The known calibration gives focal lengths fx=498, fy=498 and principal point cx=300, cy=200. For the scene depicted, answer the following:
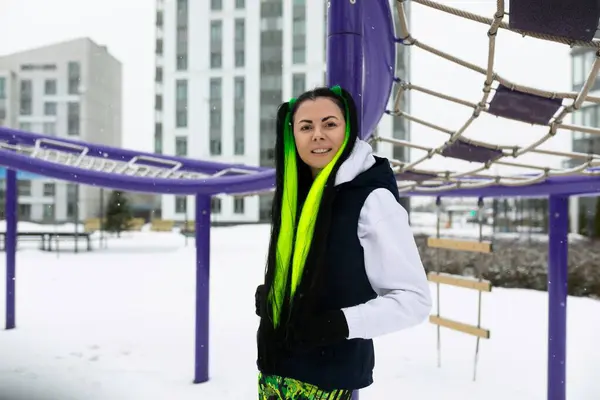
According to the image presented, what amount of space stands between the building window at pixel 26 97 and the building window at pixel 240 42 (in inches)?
711

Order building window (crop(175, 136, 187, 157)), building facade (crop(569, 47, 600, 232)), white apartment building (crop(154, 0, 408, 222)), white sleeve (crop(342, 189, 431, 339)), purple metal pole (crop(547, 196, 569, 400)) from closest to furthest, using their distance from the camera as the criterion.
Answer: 1. white sleeve (crop(342, 189, 431, 339))
2. purple metal pole (crop(547, 196, 569, 400))
3. building facade (crop(569, 47, 600, 232))
4. white apartment building (crop(154, 0, 408, 222))
5. building window (crop(175, 136, 187, 157))

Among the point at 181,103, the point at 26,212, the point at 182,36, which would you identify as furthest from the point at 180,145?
the point at 26,212

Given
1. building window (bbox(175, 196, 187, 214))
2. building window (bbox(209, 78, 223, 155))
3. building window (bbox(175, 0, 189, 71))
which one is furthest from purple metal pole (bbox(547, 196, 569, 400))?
building window (bbox(175, 0, 189, 71))

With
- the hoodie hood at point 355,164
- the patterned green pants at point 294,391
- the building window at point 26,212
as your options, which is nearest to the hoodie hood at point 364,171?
the hoodie hood at point 355,164

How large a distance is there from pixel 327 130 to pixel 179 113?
26875 millimetres

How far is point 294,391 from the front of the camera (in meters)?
1.10

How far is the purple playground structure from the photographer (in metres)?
1.38

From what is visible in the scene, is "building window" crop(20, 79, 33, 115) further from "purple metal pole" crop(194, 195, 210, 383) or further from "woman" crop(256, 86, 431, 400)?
"woman" crop(256, 86, 431, 400)

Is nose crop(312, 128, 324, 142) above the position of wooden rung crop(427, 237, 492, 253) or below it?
above

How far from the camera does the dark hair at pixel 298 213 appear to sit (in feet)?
3.30

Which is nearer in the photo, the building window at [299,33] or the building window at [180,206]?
the building window at [299,33]

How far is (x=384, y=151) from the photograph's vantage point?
78.9 feet

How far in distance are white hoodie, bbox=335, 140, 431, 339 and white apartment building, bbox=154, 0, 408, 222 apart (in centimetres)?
2451

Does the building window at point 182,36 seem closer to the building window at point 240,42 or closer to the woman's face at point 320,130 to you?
Result: the building window at point 240,42
